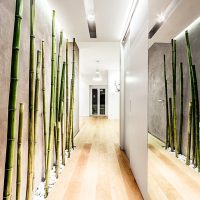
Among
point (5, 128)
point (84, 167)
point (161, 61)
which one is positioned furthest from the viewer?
point (84, 167)

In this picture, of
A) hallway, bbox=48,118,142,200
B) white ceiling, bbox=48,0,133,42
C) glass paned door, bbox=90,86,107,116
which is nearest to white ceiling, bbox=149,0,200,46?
white ceiling, bbox=48,0,133,42

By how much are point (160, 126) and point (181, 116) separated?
0.25 m

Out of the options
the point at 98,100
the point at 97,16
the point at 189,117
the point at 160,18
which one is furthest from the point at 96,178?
the point at 98,100

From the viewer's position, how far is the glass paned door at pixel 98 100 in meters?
12.7

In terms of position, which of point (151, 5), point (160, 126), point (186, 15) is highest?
point (151, 5)

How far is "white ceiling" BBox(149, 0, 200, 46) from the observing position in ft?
6.00

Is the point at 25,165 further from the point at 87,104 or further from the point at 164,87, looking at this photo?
the point at 87,104

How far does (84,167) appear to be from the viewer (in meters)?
3.16

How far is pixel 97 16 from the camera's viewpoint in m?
3.14

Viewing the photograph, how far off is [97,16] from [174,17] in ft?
4.68

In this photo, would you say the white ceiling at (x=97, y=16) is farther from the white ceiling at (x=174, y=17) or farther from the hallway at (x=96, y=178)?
the hallway at (x=96, y=178)

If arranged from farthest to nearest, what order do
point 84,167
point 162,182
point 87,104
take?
point 87,104, point 84,167, point 162,182

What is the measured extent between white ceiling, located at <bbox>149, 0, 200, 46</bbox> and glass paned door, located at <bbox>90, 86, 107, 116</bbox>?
10.6 metres

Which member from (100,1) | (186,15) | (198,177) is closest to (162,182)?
(198,177)
